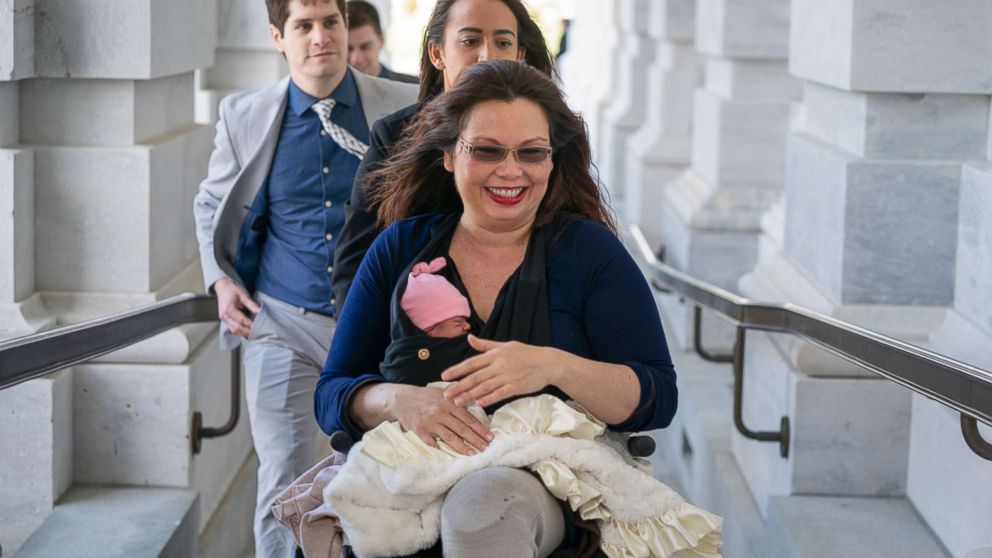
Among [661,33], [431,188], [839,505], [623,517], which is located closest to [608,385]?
[623,517]

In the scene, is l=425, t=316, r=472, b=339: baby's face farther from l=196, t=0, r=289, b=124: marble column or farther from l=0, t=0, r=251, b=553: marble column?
l=196, t=0, r=289, b=124: marble column

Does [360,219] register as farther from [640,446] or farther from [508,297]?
[640,446]

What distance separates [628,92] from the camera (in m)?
13.0

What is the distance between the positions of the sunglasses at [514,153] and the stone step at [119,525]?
1575 millimetres

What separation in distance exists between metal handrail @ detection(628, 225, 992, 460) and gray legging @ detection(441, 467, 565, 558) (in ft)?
2.65

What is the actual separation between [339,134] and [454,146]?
114 cm

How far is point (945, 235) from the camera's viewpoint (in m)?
4.41

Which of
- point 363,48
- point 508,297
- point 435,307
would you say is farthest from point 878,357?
point 363,48

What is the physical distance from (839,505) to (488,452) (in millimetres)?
2042

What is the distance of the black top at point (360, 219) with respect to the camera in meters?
3.42

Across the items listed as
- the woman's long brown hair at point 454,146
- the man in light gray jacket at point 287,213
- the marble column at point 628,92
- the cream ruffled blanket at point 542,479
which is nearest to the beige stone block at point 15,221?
the man in light gray jacket at point 287,213

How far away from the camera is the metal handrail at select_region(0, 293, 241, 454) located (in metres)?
2.99

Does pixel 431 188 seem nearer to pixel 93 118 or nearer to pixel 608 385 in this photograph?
pixel 608 385

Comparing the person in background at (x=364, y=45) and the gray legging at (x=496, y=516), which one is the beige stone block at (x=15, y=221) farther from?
the gray legging at (x=496, y=516)
